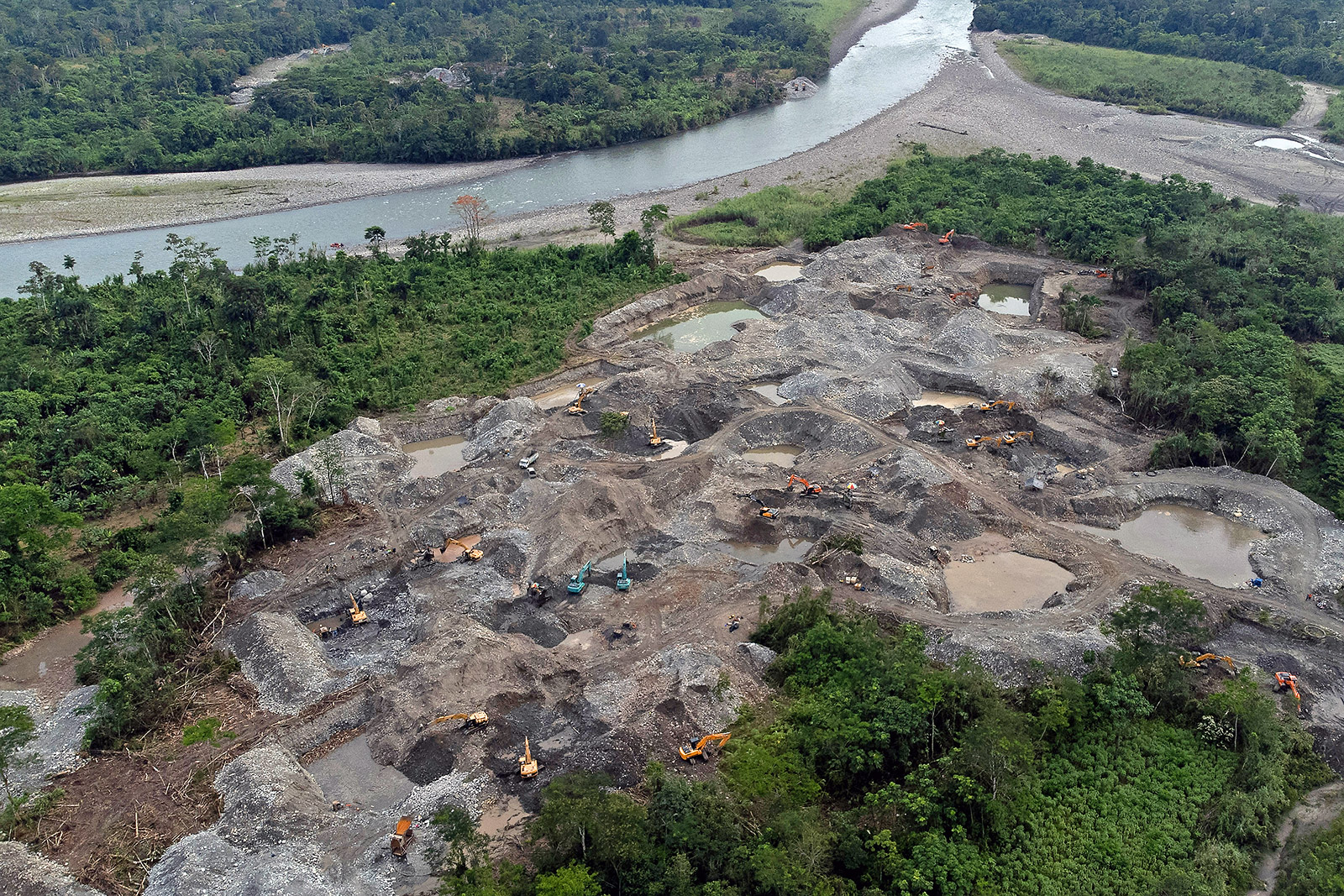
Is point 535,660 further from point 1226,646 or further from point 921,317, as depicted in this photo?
point 921,317

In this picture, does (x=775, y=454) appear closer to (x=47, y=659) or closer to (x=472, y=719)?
(x=472, y=719)

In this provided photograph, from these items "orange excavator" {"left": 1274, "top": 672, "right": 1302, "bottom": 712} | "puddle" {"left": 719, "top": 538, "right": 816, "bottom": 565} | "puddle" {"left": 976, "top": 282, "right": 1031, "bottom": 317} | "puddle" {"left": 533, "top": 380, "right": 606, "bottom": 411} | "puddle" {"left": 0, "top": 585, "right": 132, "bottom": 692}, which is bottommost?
"puddle" {"left": 0, "top": 585, "right": 132, "bottom": 692}

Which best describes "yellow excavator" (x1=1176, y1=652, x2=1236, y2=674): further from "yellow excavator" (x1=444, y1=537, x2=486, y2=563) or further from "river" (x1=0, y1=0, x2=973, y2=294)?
"river" (x1=0, y1=0, x2=973, y2=294)

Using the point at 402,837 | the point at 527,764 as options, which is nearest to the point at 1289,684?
the point at 527,764

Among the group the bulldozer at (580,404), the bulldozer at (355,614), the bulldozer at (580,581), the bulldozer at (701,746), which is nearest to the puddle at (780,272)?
the bulldozer at (580,404)

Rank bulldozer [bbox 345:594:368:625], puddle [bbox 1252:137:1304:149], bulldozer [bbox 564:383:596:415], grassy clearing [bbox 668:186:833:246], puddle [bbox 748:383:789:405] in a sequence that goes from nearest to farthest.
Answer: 1. bulldozer [bbox 345:594:368:625]
2. bulldozer [bbox 564:383:596:415]
3. puddle [bbox 748:383:789:405]
4. grassy clearing [bbox 668:186:833:246]
5. puddle [bbox 1252:137:1304:149]

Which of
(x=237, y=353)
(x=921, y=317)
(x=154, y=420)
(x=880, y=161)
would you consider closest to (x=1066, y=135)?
(x=880, y=161)

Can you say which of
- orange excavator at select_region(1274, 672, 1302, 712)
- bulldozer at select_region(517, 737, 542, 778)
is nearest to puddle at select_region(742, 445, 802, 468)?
bulldozer at select_region(517, 737, 542, 778)
